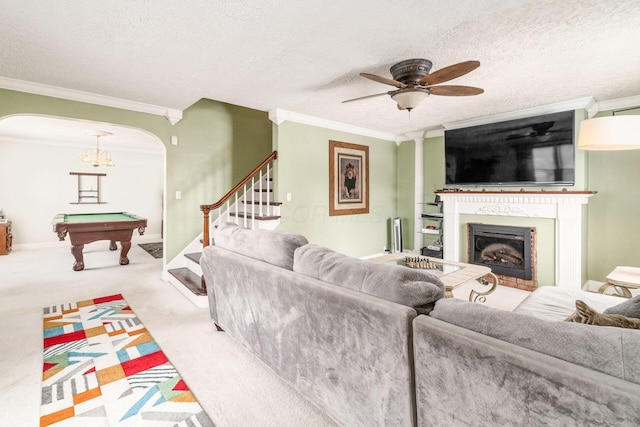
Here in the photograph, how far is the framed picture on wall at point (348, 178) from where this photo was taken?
5.05 meters

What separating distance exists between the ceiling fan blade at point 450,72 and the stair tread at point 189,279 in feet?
9.62

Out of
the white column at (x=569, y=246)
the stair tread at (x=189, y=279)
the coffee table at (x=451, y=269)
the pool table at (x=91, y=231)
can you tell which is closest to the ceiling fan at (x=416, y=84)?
the coffee table at (x=451, y=269)

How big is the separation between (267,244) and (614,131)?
2538 mm

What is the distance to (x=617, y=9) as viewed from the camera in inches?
76.2

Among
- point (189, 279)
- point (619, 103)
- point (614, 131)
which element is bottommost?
point (189, 279)

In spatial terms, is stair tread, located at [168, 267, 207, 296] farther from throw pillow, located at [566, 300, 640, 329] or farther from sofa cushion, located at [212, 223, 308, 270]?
throw pillow, located at [566, 300, 640, 329]

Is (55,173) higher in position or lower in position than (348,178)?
higher

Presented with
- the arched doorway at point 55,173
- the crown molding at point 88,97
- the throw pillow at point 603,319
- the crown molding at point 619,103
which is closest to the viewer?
the throw pillow at point 603,319

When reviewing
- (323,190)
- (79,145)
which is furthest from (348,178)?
(79,145)

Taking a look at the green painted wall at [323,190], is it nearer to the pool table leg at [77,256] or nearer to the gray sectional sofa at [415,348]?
the gray sectional sofa at [415,348]

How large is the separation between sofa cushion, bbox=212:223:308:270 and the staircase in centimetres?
116

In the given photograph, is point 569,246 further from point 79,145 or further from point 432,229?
point 79,145

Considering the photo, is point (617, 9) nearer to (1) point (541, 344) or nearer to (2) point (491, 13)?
(2) point (491, 13)

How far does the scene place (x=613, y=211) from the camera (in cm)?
381
